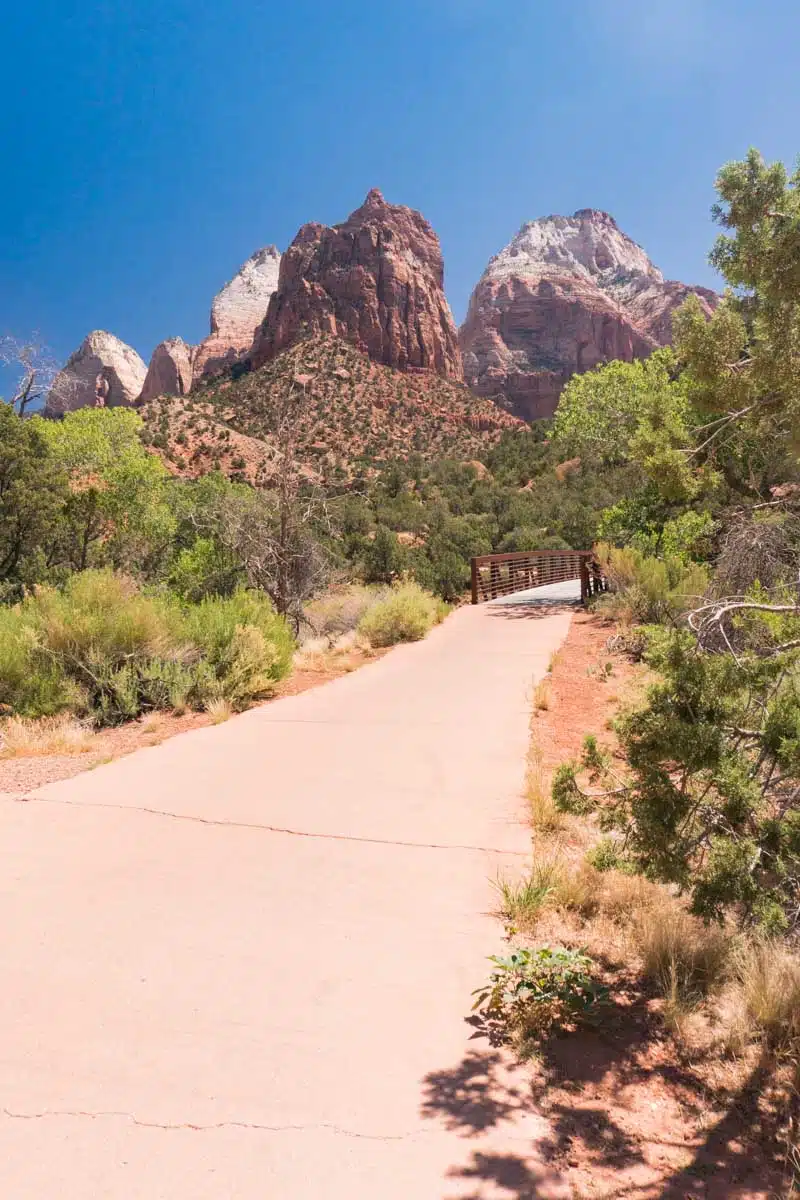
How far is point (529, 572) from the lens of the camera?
25500mm

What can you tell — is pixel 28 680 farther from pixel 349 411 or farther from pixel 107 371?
pixel 107 371

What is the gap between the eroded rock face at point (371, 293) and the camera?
82938 mm

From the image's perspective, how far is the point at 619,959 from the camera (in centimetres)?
305

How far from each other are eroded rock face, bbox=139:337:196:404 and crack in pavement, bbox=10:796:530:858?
125 meters

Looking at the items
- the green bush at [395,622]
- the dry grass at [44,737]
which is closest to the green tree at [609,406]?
the green bush at [395,622]

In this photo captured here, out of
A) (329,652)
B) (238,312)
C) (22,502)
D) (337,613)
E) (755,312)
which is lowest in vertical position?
(329,652)

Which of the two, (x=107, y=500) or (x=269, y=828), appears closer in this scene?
Answer: (x=269, y=828)

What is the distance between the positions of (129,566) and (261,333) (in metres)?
75.9

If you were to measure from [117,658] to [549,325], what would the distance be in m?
118

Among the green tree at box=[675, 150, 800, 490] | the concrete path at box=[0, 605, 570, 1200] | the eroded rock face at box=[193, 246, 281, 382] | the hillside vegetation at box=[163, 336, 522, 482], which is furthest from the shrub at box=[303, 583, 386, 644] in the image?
the eroded rock face at box=[193, 246, 281, 382]

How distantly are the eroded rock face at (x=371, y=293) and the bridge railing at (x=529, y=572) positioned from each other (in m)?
59.5

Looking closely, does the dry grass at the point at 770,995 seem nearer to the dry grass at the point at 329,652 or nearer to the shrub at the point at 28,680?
the shrub at the point at 28,680

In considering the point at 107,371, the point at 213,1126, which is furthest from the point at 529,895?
the point at 107,371

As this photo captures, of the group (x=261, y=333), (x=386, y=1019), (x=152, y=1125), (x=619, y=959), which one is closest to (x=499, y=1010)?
(x=386, y=1019)
